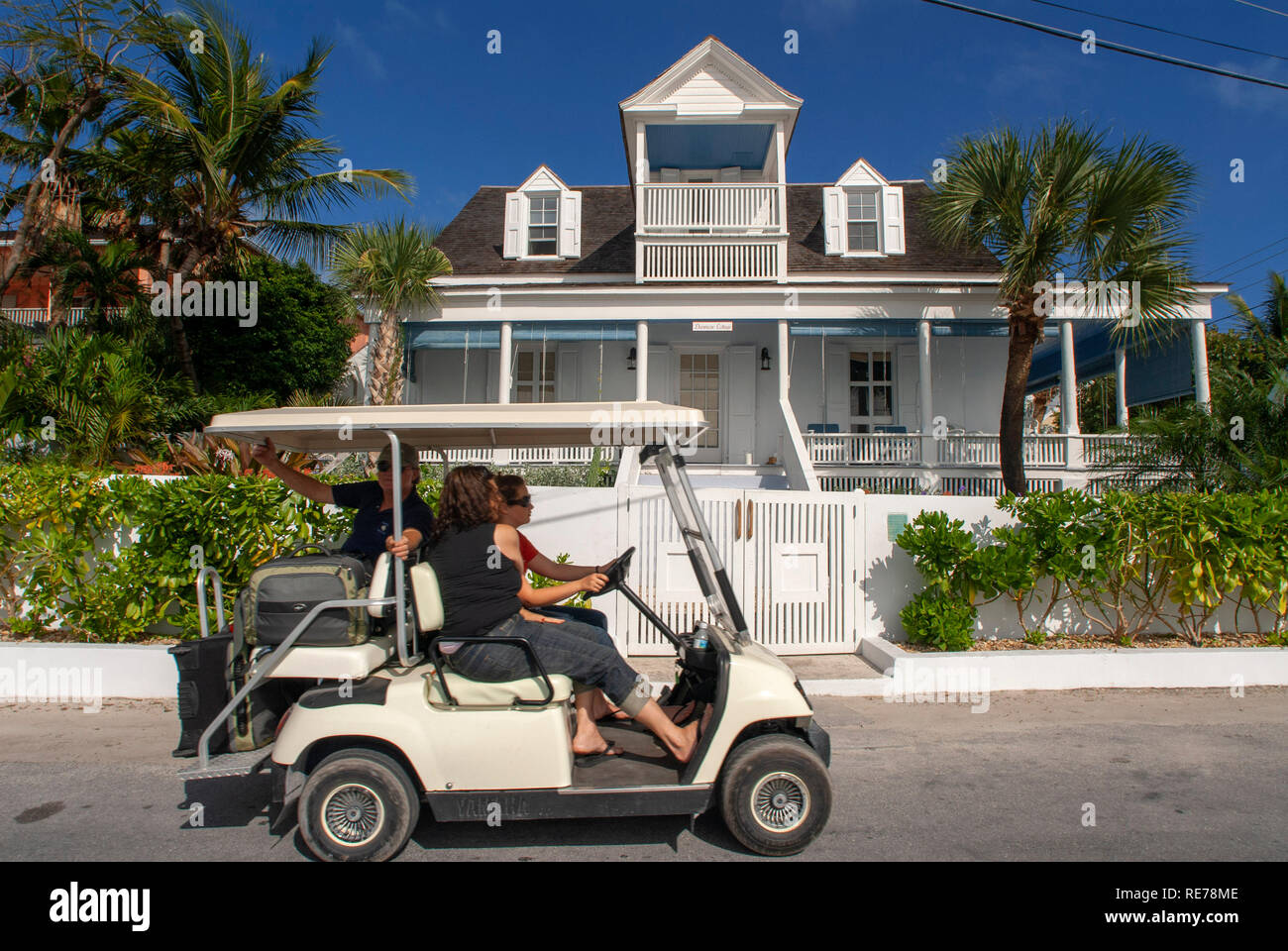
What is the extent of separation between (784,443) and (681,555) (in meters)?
6.31

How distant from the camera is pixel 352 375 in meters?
16.8

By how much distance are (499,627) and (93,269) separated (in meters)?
11.7

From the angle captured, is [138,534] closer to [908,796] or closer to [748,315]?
[908,796]

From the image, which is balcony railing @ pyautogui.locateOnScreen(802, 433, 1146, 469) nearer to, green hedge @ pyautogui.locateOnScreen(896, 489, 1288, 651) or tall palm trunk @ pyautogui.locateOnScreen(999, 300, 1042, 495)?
tall palm trunk @ pyautogui.locateOnScreen(999, 300, 1042, 495)

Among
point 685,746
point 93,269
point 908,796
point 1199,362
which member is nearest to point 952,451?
point 1199,362

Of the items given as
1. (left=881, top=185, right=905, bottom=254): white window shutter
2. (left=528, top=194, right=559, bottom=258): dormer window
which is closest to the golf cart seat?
(left=528, top=194, right=559, bottom=258): dormer window

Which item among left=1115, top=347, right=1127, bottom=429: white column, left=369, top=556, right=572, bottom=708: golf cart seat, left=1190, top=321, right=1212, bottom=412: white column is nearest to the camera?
left=369, top=556, right=572, bottom=708: golf cart seat

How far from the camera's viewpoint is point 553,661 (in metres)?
3.76

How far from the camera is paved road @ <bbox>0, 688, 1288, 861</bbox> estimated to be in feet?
12.3

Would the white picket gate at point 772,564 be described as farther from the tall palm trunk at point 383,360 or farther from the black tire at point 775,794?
the tall palm trunk at point 383,360

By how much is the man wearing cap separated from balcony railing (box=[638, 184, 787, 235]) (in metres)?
10.6

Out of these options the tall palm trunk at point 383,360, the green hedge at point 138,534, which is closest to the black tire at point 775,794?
the green hedge at point 138,534
